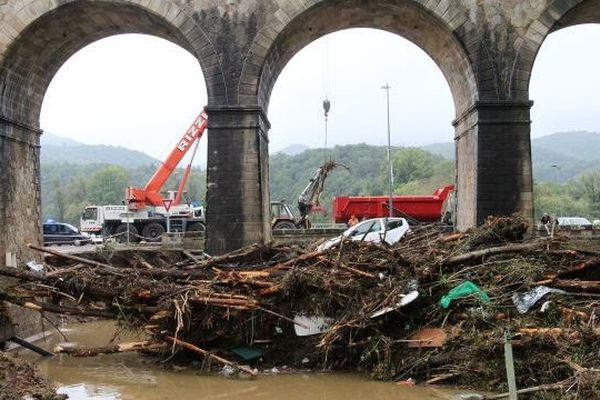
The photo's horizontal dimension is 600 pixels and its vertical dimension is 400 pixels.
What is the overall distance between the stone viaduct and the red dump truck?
12.2 metres

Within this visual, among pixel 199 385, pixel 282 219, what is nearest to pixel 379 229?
pixel 199 385

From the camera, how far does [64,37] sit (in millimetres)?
12617

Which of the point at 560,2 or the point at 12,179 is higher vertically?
the point at 560,2

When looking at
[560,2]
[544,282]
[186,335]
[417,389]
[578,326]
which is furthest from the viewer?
[560,2]

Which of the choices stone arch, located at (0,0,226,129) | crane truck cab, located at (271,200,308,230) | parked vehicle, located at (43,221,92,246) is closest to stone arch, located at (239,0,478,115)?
stone arch, located at (0,0,226,129)

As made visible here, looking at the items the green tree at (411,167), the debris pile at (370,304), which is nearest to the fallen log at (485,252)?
the debris pile at (370,304)

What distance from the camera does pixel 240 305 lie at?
28.3ft

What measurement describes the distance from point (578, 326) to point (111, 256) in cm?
905

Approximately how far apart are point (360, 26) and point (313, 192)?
514 inches

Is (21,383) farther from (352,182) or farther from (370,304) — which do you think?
(352,182)

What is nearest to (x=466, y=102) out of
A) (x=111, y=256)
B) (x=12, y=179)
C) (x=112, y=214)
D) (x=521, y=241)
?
(x=521, y=241)

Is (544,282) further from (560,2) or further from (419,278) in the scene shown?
(560,2)

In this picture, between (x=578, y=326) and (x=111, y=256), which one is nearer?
(x=578, y=326)

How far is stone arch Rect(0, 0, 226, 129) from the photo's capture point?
38.6ft
